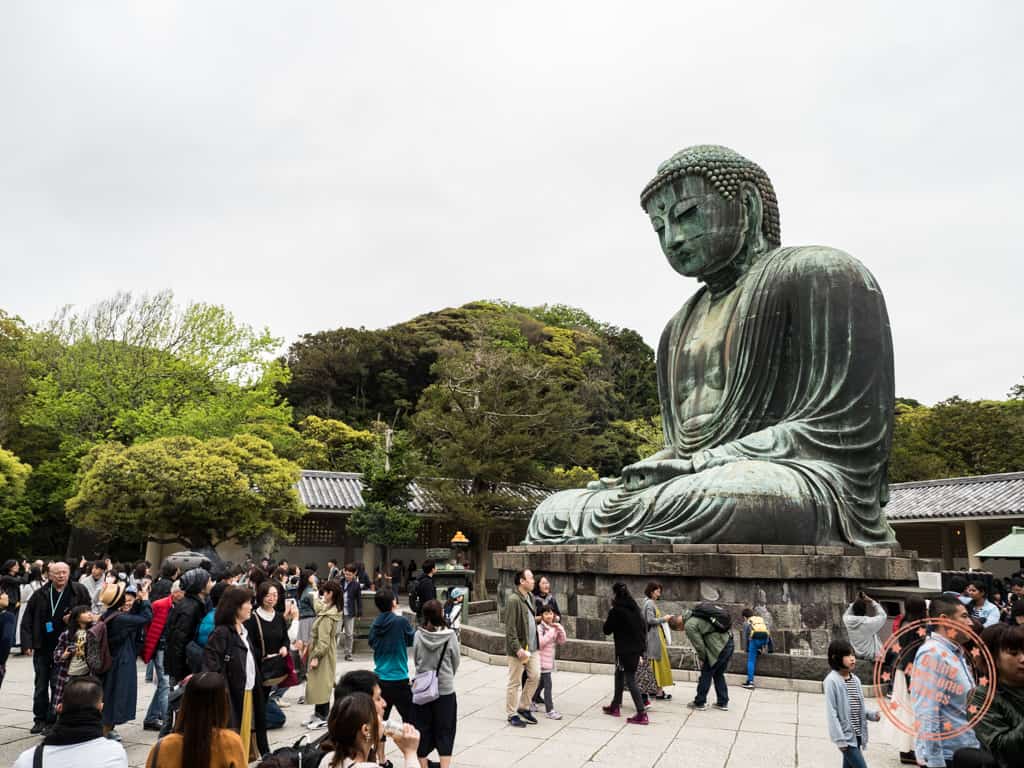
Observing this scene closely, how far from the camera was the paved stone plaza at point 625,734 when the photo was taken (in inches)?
205

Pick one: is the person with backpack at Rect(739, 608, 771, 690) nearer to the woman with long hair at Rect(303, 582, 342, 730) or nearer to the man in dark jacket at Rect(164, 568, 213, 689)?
the woman with long hair at Rect(303, 582, 342, 730)

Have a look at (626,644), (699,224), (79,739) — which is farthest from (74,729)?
(699,224)

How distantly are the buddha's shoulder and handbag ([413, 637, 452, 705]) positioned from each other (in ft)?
25.4

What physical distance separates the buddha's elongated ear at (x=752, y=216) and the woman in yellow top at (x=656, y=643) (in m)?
6.17

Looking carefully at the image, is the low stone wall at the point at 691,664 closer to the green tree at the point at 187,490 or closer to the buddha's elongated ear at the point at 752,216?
the buddha's elongated ear at the point at 752,216

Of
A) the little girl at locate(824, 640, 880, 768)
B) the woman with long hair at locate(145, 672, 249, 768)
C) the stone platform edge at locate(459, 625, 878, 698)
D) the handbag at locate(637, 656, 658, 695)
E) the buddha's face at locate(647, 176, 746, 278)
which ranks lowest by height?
the stone platform edge at locate(459, 625, 878, 698)

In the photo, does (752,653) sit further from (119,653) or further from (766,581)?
(119,653)

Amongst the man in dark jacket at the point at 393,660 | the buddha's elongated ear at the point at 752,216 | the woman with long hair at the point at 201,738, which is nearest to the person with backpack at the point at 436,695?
the man in dark jacket at the point at 393,660

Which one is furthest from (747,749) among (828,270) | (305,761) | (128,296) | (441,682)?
(128,296)

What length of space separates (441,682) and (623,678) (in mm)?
2264

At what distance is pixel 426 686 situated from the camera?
4.63 meters

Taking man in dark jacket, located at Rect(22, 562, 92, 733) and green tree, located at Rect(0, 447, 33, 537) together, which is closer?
man in dark jacket, located at Rect(22, 562, 92, 733)

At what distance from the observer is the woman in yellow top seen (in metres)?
6.81

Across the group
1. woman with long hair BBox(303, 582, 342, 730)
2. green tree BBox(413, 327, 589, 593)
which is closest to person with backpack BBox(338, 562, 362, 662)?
woman with long hair BBox(303, 582, 342, 730)
